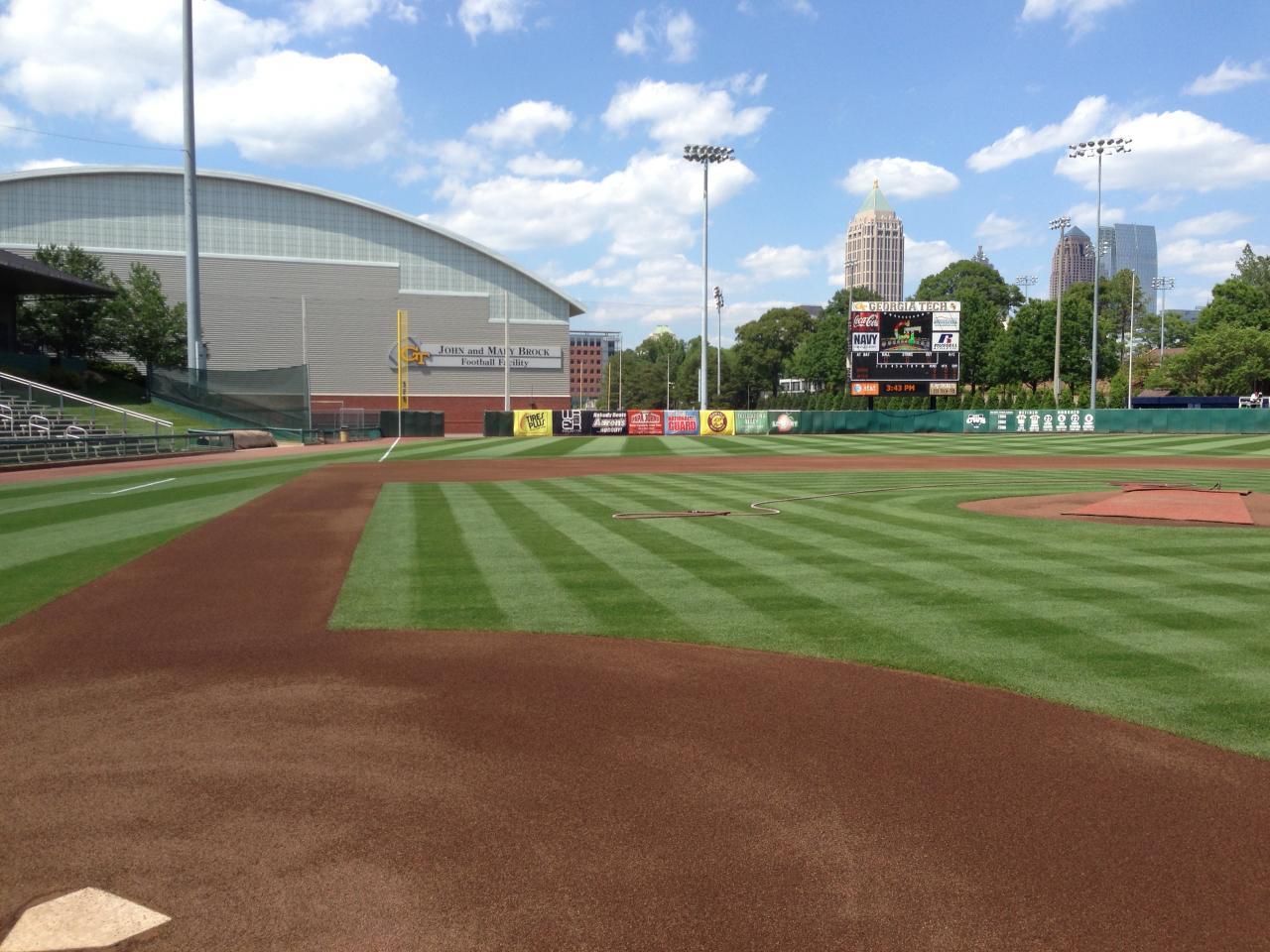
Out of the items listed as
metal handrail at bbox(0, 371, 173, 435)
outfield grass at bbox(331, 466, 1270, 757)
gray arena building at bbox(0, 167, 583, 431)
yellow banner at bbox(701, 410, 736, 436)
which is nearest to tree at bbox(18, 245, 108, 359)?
gray arena building at bbox(0, 167, 583, 431)

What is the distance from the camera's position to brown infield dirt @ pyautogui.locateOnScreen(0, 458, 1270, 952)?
3.14 meters

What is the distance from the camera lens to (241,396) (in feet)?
147

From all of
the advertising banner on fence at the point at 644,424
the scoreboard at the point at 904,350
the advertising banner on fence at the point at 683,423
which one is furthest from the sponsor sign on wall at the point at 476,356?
the scoreboard at the point at 904,350

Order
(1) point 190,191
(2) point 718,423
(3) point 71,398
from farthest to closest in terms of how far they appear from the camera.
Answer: (2) point 718,423, (1) point 190,191, (3) point 71,398

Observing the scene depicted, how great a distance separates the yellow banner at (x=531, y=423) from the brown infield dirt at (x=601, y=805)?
4579 centimetres

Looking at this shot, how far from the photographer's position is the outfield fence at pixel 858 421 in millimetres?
50469

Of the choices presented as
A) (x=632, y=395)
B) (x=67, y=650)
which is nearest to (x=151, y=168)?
(x=67, y=650)

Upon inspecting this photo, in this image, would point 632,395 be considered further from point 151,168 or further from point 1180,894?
point 1180,894

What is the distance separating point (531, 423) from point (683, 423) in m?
9.29

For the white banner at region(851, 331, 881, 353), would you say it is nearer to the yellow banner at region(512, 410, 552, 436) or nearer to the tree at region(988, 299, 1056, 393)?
the yellow banner at region(512, 410, 552, 436)

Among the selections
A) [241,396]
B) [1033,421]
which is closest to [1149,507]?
[241,396]

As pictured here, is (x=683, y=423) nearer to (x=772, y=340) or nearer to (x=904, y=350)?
(x=904, y=350)

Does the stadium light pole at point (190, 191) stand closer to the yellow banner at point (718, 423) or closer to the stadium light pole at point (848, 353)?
the yellow banner at point (718, 423)

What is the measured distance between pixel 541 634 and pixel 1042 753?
383 cm
